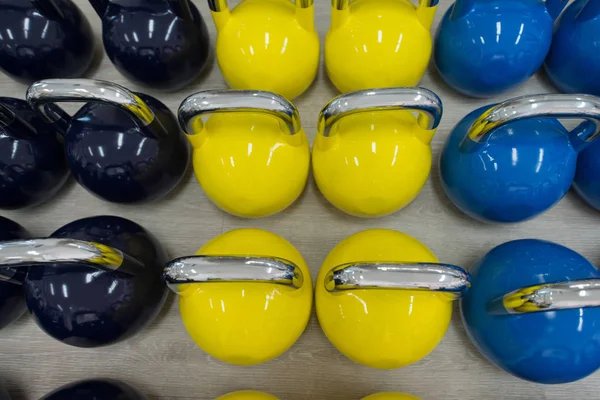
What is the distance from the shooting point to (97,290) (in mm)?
445

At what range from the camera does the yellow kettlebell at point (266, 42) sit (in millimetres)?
507

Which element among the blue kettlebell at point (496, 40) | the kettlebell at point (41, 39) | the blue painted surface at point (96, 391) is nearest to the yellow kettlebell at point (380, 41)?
the blue kettlebell at point (496, 40)

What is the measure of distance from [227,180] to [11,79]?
0.42 meters

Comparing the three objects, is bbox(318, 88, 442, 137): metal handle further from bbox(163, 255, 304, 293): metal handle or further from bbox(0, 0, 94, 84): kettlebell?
bbox(0, 0, 94, 84): kettlebell

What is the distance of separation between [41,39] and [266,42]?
11.9 inches

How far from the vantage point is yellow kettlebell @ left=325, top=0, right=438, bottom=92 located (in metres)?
0.50

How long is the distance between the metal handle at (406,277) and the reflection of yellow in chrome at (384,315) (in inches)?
2.2

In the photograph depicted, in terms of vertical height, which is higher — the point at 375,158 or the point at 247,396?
the point at 375,158

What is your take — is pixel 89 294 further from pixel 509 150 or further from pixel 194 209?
pixel 509 150

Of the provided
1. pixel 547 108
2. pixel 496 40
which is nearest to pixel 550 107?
pixel 547 108

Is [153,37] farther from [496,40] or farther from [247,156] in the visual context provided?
[496,40]

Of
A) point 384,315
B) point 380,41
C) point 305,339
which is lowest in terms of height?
point 305,339

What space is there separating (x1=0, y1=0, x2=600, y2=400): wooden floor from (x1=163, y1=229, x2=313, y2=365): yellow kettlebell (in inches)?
3.0

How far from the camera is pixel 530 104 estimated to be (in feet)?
1.30
